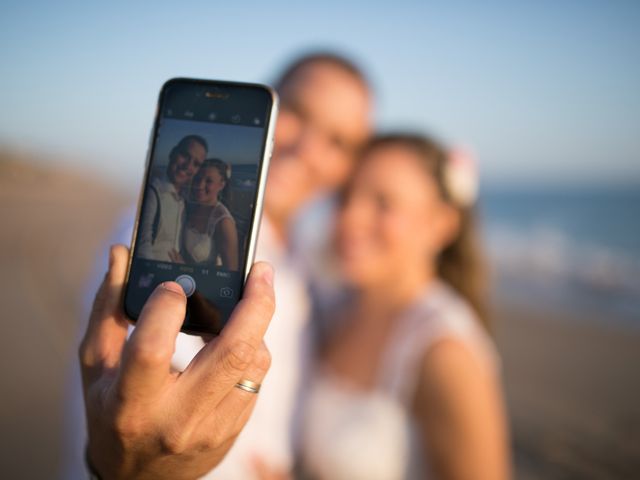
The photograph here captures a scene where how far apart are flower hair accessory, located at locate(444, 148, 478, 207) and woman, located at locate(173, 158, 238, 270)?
2420 millimetres

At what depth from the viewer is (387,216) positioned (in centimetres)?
322

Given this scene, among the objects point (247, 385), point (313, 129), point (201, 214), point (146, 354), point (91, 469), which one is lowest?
point (91, 469)

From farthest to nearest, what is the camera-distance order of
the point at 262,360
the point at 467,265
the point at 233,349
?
the point at 467,265 < the point at 262,360 < the point at 233,349

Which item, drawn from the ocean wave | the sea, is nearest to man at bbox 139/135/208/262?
the sea

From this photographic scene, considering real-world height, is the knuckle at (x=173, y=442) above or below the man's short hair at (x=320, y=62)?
below

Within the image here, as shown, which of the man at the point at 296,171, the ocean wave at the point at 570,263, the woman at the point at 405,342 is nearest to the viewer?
the man at the point at 296,171

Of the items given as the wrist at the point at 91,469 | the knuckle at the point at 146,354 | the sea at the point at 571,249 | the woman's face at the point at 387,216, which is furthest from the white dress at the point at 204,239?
the sea at the point at 571,249

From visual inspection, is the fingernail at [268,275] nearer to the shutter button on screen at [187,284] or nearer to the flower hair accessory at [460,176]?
the shutter button on screen at [187,284]

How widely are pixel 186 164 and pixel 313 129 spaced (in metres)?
1.76

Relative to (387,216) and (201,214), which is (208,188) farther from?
(387,216)

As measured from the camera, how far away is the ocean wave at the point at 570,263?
464 inches

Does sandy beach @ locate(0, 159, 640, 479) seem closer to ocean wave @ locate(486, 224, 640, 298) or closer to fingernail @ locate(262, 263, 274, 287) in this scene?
fingernail @ locate(262, 263, 274, 287)

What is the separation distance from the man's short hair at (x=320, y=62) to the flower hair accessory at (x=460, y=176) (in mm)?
843

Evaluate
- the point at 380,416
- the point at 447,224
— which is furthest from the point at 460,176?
the point at 380,416
